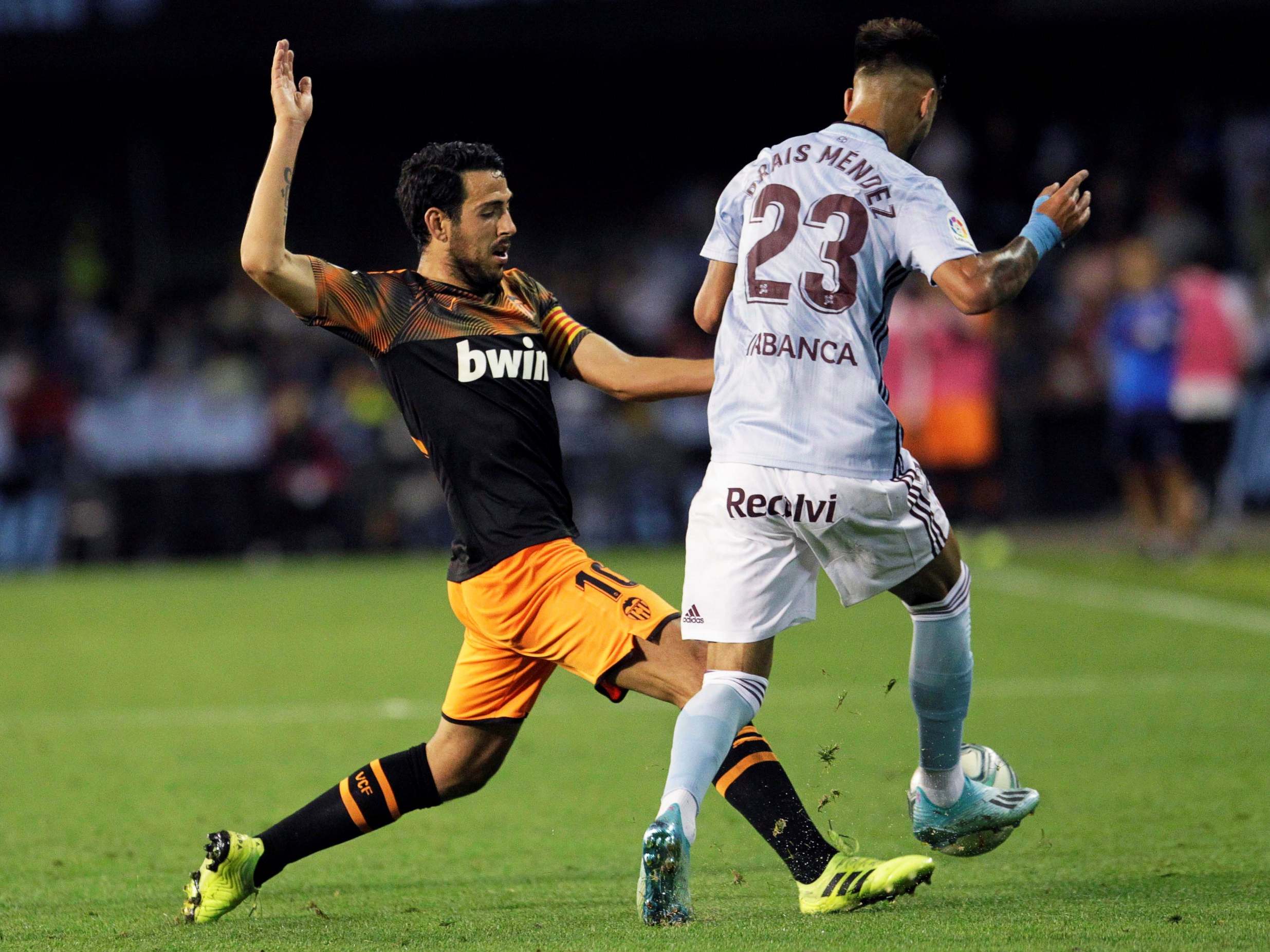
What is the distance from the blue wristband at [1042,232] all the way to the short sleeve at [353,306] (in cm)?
171

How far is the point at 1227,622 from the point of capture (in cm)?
1124

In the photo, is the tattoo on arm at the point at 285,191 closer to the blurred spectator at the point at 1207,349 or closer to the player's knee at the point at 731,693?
the player's knee at the point at 731,693

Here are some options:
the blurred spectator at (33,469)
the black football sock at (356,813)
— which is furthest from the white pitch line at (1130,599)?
the blurred spectator at (33,469)

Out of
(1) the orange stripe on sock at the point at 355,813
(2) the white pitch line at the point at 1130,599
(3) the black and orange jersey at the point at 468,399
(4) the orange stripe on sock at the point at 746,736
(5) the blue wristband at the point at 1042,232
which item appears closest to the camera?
(5) the blue wristband at the point at 1042,232

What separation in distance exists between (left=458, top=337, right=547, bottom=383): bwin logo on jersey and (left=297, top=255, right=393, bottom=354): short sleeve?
0.22 metres

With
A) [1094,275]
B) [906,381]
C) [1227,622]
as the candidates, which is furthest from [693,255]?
[1227,622]

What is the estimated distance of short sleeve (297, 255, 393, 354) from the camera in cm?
474

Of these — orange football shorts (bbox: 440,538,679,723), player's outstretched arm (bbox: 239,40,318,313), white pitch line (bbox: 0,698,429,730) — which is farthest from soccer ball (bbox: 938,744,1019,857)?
white pitch line (bbox: 0,698,429,730)

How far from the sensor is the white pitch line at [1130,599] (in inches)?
448

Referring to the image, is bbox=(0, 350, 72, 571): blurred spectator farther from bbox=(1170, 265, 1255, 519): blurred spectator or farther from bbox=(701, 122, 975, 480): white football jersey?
bbox=(701, 122, 975, 480): white football jersey

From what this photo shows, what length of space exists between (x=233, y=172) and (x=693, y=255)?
6111 mm

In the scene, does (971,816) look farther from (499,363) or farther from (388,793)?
(499,363)

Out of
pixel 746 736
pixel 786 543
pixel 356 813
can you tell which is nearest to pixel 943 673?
pixel 746 736

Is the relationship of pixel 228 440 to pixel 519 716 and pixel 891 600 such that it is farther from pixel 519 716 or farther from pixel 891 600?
pixel 519 716
